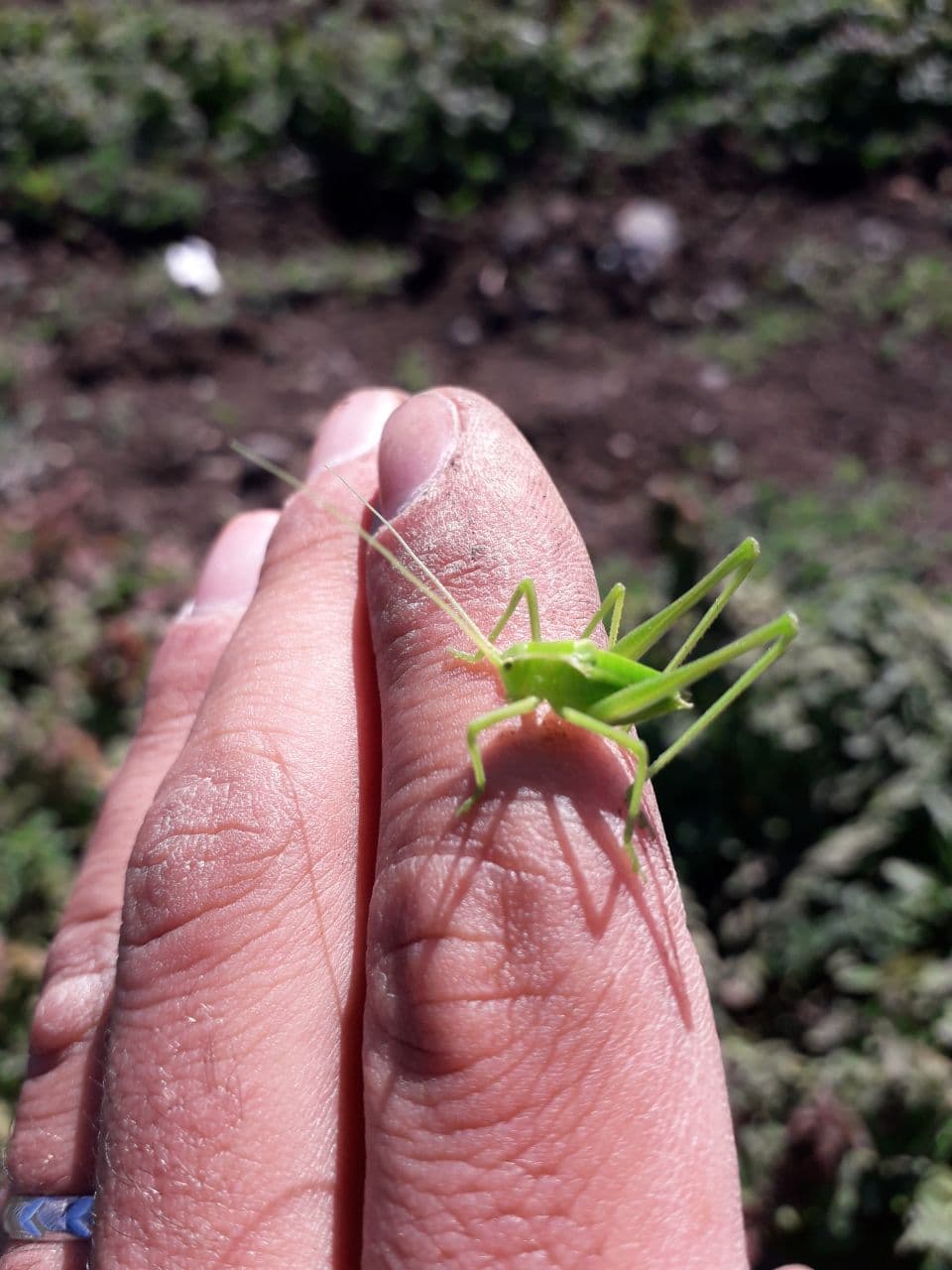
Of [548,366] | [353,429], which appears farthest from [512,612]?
[548,366]

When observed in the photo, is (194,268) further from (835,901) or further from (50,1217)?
(50,1217)

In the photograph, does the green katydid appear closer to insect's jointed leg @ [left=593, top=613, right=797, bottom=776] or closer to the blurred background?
insect's jointed leg @ [left=593, top=613, right=797, bottom=776]

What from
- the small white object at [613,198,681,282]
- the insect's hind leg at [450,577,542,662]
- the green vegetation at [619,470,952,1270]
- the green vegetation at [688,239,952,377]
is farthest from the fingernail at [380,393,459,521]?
the small white object at [613,198,681,282]

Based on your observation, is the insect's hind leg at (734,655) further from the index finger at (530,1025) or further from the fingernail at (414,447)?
the fingernail at (414,447)

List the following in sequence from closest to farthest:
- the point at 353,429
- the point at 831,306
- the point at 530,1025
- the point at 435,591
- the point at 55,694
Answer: the point at 530,1025, the point at 435,591, the point at 353,429, the point at 55,694, the point at 831,306

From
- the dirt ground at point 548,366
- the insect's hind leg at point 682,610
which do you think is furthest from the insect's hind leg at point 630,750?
Answer: the dirt ground at point 548,366

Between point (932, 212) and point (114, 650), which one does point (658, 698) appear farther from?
Result: point (932, 212)
